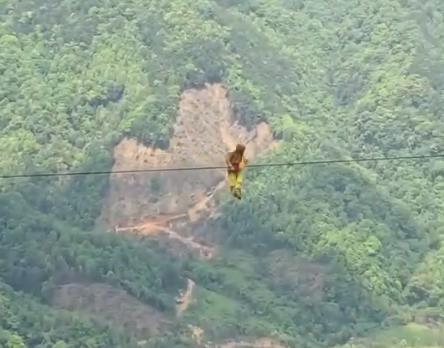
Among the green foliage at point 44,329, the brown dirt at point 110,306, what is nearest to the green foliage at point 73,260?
the brown dirt at point 110,306

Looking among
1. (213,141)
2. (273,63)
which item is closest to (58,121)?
(213,141)

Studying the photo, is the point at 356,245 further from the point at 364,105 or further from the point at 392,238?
the point at 364,105

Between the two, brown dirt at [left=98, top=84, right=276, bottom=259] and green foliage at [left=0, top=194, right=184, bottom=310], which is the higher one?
brown dirt at [left=98, top=84, right=276, bottom=259]

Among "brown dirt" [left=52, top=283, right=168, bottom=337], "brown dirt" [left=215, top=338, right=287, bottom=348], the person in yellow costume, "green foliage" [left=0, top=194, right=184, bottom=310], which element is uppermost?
the person in yellow costume

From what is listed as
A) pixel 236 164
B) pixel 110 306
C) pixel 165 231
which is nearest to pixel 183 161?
pixel 165 231

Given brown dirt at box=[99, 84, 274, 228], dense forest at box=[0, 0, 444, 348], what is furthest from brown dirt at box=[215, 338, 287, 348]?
brown dirt at box=[99, 84, 274, 228]

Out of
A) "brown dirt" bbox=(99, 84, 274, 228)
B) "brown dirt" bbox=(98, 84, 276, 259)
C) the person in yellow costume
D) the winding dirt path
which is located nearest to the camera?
the person in yellow costume

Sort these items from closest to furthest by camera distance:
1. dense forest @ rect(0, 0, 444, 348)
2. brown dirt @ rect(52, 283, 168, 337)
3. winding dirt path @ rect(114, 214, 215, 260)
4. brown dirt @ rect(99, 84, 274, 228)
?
brown dirt @ rect(52, 283, 168, 337) < dense forest @ rect(0, 0, 444, 348) < winding dirt path @ rect(114, 214, 215, 260) < brown dirt @ rect(99, 84, 274, 228)

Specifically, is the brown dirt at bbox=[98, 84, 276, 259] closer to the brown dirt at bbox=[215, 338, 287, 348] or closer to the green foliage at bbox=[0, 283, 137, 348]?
the brown dirt at bbox=[215, 338, 287, 348]
